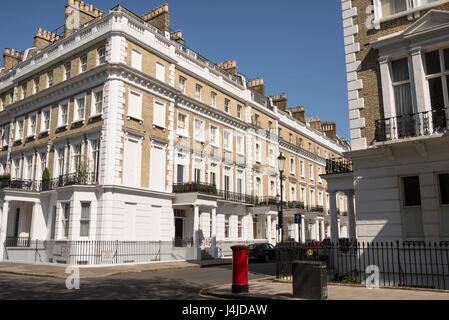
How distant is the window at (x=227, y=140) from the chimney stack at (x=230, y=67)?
7.19 meters

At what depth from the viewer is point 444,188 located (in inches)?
493

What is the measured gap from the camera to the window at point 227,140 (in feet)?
116

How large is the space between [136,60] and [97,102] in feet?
12.6

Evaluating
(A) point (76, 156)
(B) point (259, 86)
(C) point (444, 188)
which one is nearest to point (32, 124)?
(A) point (76, 156)

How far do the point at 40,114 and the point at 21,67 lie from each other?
626 cm

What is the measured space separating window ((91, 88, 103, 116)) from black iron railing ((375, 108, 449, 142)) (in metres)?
18.3

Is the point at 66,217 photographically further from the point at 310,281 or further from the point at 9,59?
the point at 9,59

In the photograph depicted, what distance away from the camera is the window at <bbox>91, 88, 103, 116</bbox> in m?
25.9

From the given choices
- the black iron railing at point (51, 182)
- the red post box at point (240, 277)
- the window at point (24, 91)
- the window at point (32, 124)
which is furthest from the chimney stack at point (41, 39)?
the red post box at point (240, 277)

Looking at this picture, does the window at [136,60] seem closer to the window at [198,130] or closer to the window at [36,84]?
the window at [198,130]

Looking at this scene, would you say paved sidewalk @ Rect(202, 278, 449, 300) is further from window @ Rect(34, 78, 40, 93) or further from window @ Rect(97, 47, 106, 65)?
window @ Rect(34, 78, 40, 93)

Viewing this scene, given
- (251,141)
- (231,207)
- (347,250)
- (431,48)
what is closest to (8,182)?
(231,207)

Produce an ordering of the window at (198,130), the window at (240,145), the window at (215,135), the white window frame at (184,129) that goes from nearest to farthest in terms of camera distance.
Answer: the white window frame at (184,129) → the window at (198,130) → the window at (215,135) → the window at (240,145)

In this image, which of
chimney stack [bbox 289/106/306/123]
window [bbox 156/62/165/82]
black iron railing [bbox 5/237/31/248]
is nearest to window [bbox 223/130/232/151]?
window [bbox 156/62/165/82]
